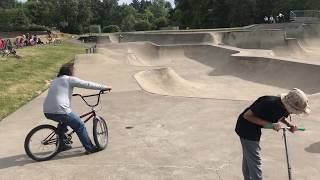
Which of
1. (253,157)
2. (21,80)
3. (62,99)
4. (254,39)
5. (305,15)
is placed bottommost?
(254,39)

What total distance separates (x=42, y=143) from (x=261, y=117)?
4010 millimetres

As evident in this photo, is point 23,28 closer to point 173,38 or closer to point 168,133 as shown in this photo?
point 173,38

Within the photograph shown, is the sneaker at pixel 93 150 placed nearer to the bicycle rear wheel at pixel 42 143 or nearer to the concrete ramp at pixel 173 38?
the bicycle rear wheel at pixel 42 143

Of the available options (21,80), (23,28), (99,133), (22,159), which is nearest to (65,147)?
(99,133)

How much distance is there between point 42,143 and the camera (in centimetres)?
755

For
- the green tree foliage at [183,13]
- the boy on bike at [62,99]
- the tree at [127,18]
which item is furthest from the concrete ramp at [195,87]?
the tree at [127,18]

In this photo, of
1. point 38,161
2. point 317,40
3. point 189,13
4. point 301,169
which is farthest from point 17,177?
point 189,13

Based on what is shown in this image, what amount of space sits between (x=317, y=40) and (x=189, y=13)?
51.6 metres

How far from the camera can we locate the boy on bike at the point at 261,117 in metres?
4.78

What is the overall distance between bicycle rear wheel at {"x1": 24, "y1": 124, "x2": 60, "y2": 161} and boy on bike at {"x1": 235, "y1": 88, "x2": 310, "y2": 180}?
138 inches

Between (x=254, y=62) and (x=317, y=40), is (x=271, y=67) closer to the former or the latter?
(x=254, y=62)

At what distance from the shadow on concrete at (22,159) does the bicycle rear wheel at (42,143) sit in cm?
13

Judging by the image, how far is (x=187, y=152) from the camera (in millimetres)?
7938

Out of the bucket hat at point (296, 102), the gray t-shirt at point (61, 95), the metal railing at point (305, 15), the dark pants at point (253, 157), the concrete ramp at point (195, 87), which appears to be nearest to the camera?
the bucket hat at point (296, 102)
